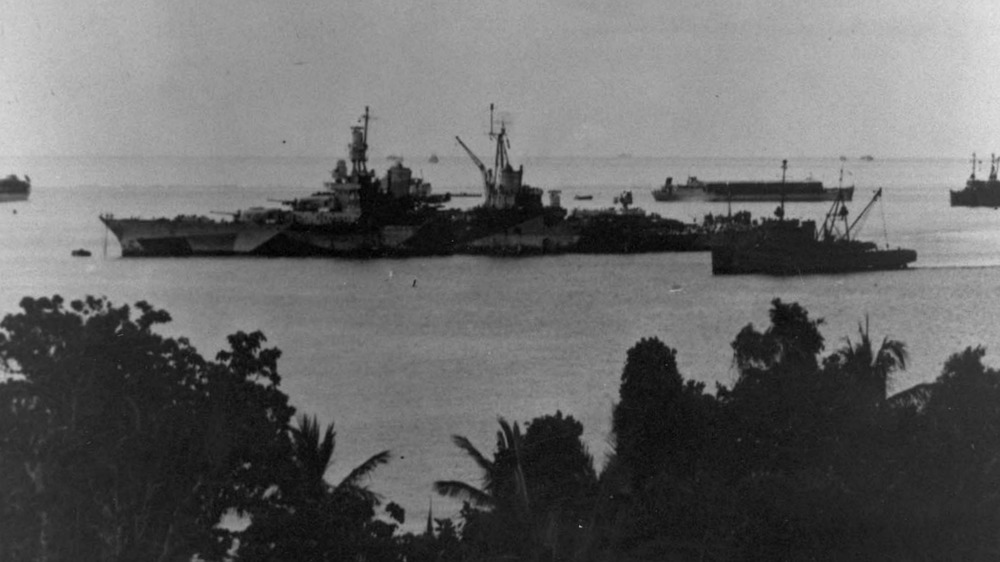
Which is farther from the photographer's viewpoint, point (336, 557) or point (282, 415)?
point (282, 415)

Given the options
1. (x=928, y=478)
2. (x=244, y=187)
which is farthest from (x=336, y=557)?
(x=244, y=187)

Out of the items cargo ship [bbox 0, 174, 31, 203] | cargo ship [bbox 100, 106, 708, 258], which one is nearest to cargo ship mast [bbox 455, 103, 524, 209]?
cargo ship [bbox 100, 106, 708, 258]

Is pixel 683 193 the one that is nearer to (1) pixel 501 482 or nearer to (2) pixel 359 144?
(2) pixel 359 144

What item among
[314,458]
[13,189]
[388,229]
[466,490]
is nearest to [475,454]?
[466,490]

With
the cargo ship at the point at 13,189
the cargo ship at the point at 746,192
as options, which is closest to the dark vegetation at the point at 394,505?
the cargo ship at the point at 13,189

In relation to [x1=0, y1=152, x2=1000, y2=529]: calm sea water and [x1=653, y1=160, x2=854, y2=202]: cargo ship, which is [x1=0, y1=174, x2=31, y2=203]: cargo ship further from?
[x1=653, y1=160, x2=854, y2=202]: cargo ship

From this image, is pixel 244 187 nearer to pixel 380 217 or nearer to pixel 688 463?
pixel 380 217
